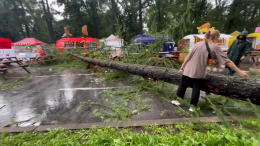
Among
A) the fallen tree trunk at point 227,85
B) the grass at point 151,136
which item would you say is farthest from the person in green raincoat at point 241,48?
the grass at point 151,136

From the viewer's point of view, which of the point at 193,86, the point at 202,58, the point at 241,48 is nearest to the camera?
the point at 202,58

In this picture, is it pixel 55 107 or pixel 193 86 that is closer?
pixel 193 86

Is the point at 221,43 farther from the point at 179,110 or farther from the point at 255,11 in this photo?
the point at 255,11

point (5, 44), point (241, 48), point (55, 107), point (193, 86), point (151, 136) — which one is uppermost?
point (5, 44)

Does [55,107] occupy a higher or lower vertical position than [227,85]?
lower

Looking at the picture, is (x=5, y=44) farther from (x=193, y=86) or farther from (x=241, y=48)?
(x=241, y=48)

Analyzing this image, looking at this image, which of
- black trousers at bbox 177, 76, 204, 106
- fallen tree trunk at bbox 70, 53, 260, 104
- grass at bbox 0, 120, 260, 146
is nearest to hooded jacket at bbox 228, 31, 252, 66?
fallen tree trunk at bbox 70, 53, 260, 104

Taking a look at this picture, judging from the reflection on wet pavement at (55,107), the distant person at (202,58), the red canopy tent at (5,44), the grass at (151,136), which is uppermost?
the red canopy tent at (5,44)

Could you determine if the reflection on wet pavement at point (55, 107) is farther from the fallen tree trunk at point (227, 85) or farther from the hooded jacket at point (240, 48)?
the hooded jacket at point (240, 48)

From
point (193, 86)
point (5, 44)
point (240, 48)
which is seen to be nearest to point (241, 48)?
point (240, 48)

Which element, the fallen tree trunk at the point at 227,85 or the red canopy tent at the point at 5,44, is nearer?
the fallen tree trunk at the point at 227,85

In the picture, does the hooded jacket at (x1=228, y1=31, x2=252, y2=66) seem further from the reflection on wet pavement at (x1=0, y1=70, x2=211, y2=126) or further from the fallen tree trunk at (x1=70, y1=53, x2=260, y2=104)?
the reflection on wet pavement at (x1=0, y1=70, x2=211, y2=126)

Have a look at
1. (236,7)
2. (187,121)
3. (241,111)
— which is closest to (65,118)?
(187,121)

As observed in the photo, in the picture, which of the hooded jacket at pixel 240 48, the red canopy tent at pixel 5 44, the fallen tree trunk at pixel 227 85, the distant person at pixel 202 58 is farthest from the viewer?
the red canopy tent at pixel 5 44
